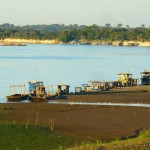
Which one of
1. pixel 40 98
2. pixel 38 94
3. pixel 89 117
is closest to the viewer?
pixel 89 117

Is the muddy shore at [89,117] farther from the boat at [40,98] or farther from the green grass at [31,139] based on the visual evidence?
the boat at [40,98]

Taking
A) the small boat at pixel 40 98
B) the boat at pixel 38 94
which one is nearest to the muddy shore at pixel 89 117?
the small boat at pixel 40 98

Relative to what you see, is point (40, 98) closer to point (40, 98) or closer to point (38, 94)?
point (40, 98)

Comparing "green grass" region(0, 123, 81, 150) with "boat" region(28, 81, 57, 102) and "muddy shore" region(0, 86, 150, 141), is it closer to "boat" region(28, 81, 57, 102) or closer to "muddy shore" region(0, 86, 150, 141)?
"muddy shore" region(0, 86, 150, 141)

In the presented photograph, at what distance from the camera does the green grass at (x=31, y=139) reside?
2848cm

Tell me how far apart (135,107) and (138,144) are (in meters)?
28.8

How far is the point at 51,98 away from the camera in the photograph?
60.1 meters

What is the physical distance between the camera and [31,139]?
3022 cm

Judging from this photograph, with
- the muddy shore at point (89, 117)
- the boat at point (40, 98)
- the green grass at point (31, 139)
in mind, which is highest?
the green grass at point (31, 139)

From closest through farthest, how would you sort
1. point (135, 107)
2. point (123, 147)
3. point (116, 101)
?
point (123, 147)
point (135, 107)
point (116, 101)

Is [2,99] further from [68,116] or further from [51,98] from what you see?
[68,116]

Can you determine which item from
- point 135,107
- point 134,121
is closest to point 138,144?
point 134,121

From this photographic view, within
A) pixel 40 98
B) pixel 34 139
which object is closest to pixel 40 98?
pixel 40 98

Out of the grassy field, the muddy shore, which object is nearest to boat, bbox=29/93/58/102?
the muddy shore
